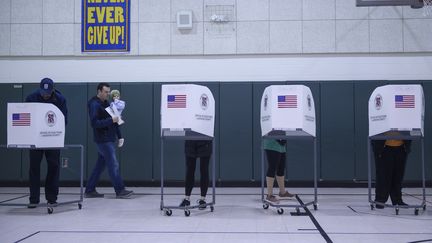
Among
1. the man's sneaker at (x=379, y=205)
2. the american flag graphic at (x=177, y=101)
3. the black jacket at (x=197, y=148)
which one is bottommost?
the man's sneaker at (x=379, y=205)

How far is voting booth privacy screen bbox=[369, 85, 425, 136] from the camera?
14.3 feet

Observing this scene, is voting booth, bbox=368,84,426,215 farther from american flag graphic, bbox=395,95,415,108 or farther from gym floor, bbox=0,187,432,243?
gym floor, bbox=0,187,432,243

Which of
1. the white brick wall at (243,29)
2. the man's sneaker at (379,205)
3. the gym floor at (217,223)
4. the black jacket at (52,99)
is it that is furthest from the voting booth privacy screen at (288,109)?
the white brick wall at (243,29)

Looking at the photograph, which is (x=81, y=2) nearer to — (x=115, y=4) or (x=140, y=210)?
(x=115, y=4)

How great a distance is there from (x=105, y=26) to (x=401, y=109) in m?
5.28

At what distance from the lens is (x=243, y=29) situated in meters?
7.50

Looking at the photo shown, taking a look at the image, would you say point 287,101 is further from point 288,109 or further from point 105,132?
point 105,132

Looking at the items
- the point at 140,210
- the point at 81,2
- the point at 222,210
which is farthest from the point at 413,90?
the point at 81,2

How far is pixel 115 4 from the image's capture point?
24.9ft

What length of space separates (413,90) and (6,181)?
6.43 m

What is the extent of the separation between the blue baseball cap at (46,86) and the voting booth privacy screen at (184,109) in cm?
138

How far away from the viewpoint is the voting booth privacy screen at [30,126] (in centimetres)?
441

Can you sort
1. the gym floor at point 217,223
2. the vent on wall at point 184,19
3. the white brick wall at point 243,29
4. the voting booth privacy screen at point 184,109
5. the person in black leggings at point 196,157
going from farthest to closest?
the vent on wall at point 184,19
the white brick wall at point 243,29
the person in black leggings at point 196,157
the voting booth privacy screen at point 184,109
the gym floor at point 217,223

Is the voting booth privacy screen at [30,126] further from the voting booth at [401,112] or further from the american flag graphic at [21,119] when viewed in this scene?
the voting booth at [401,112]
